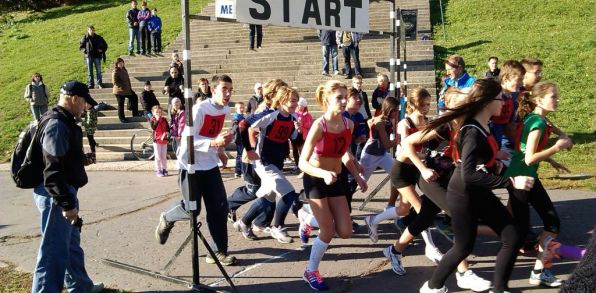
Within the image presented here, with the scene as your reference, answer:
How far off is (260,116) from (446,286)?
2.74 m

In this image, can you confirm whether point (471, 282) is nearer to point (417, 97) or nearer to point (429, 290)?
point (429, 290)

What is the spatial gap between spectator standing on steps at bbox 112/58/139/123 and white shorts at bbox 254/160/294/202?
1038 cm

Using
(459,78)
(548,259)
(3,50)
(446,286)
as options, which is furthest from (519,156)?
(3,50)

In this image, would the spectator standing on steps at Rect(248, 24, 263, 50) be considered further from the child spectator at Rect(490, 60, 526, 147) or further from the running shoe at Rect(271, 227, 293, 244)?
the child spectator at Rect(490, 60, 526, 147)

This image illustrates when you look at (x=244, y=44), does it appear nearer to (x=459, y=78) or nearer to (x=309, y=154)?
(x=459, y=78)

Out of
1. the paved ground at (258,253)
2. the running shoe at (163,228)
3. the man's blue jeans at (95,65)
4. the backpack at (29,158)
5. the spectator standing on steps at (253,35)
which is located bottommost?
the paved ground at (258,253)

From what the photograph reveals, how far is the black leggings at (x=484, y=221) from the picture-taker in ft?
14.2

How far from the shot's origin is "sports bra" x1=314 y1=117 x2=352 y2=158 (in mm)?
5127

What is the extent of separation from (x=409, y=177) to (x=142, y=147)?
9.92 m

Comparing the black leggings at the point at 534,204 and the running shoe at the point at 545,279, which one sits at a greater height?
the black leggings at the point at 534,204

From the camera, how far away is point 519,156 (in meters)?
5.16

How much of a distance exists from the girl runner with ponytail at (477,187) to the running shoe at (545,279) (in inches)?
29.5

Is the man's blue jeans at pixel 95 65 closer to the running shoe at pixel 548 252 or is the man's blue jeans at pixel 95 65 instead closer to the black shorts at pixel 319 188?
the black shorts at pixel 319 188

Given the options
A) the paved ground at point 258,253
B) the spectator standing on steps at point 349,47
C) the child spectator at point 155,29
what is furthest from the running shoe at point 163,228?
the child spectator at point 155,29
